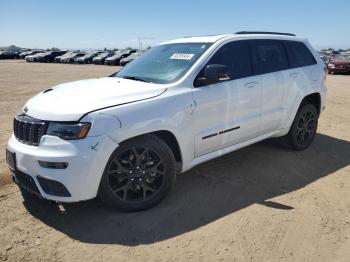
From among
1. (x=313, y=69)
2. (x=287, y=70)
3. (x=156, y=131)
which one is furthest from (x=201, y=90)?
(x=313, y=69)

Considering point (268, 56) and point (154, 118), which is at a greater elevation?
point (268, 56)

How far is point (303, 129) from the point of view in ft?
19.8

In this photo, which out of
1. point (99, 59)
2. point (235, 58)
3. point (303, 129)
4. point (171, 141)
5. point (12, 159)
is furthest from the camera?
point (99, 59)

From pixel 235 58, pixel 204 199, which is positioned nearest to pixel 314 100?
pixel 235 58

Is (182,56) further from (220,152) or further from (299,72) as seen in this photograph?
(299,72)

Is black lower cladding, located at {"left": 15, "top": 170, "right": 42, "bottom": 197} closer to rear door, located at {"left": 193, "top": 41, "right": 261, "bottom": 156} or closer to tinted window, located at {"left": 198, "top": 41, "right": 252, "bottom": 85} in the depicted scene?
rear door, located at {"left": 193, "top": 41, "right": 261, "bottom": 156}

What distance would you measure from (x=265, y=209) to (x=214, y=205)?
1.81 ft

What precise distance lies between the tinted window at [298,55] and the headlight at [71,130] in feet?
11.6

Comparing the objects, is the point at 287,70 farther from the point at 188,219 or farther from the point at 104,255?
the point at 104,255

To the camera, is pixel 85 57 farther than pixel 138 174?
Yes

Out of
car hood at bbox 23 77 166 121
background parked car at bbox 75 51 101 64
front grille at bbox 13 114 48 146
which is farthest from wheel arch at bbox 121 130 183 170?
background parked car at bbox 75 51 101 64

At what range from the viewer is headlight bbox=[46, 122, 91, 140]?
345cm

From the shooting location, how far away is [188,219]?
12.6 ft

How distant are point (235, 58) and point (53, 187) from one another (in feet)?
9.05
